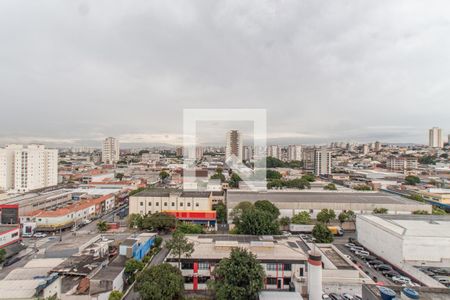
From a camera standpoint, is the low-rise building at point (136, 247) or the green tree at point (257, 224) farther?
the green tree at point (257, 224)

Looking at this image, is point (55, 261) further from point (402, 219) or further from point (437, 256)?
point (402, 219)

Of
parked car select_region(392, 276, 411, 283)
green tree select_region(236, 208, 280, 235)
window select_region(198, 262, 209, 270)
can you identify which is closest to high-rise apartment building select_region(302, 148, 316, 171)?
green tree select_region(236, 208, 280, 235)

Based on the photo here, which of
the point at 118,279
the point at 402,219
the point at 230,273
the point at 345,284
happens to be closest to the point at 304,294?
the point at 345,284

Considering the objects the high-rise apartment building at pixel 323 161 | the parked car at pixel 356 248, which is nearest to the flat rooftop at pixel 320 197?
the parked car at pixel 356 248

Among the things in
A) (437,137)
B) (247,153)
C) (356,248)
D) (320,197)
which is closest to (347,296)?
(356,248)

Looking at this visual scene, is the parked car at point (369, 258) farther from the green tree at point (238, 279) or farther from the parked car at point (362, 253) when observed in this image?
the green tree at point (238, 279)

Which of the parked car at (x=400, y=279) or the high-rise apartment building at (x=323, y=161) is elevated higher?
the high-rise apartment building at (x=323, y=161)

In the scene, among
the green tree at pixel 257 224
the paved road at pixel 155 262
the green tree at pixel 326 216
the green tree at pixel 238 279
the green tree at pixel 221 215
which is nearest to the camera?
the green tree at pixel 238 279

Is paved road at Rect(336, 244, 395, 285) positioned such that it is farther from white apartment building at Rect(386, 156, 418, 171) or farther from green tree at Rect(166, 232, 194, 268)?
white apartment building at Rect(386, 156, 418, 171)
